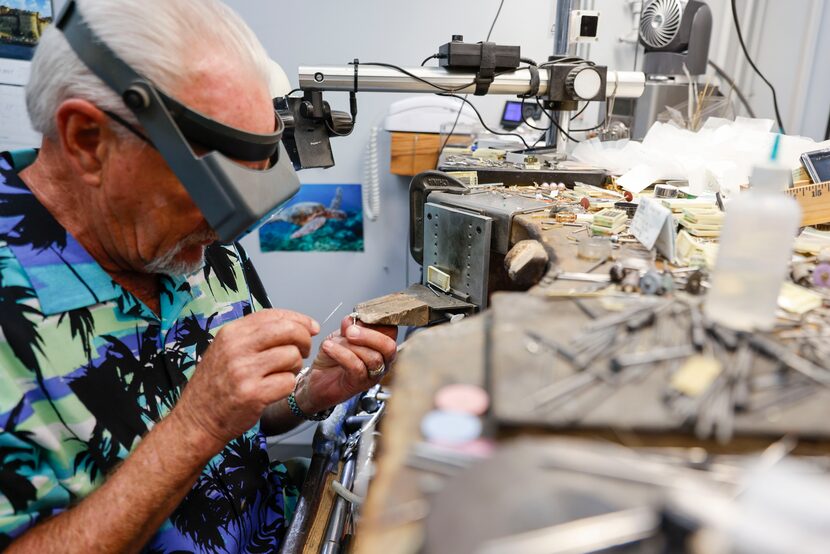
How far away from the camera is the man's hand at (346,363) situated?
1023mm

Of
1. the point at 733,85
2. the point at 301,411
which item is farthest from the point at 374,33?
the point at 301,411

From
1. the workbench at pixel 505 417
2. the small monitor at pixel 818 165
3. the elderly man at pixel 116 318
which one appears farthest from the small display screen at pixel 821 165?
the elderly man at pixel 116 318

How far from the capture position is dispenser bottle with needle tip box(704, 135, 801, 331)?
1.97 ft

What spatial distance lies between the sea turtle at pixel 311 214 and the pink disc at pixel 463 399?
221cm

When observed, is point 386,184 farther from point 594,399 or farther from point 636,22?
point 594,399

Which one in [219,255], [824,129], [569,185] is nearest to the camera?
[219,255]

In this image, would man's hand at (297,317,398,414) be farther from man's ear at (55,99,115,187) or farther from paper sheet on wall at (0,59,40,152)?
paper sheet on wall at (0,59,40,152)

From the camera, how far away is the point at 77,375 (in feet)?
2.57

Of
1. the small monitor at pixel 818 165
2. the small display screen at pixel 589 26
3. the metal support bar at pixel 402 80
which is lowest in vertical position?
the small monitor at pixel 818 165

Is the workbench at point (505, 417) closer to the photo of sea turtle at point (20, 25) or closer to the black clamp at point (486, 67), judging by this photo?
the black clamp at point (486, 67)

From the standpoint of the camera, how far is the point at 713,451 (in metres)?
0.46

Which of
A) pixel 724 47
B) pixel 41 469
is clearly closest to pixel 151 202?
pixel 41 469

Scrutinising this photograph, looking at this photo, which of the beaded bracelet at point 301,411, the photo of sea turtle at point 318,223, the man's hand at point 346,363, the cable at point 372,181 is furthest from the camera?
the photo of sea turtle at point 318,223

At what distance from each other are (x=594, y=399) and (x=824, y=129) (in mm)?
2337
